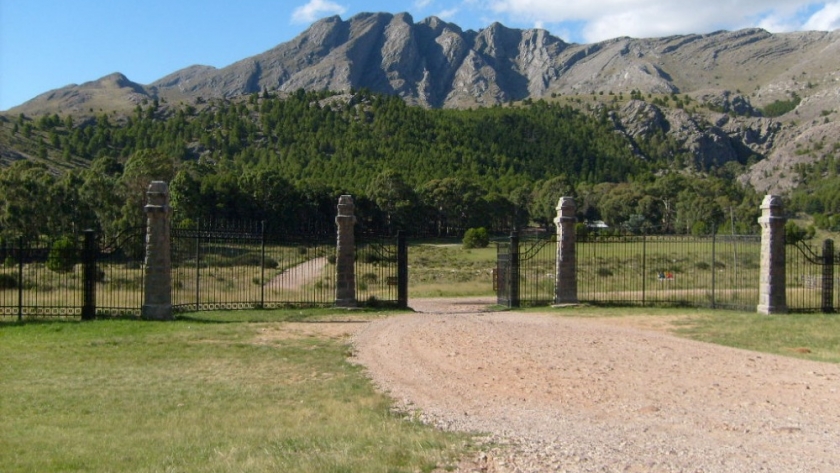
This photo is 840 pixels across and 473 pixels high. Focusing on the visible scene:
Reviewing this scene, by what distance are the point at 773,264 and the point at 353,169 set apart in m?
83.4

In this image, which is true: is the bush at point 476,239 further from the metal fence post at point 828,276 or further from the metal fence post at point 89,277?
the metal fence post at point 89,277

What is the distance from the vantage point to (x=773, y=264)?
2050 centimetres

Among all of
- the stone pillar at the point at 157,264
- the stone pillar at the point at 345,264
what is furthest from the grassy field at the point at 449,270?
the stone pillar at the point at 157,264

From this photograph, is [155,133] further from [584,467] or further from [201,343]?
[584,467]

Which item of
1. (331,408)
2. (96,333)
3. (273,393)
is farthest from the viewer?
(96,333)

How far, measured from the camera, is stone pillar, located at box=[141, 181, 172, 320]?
18.4m

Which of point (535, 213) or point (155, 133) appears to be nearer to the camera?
point (535, 213)

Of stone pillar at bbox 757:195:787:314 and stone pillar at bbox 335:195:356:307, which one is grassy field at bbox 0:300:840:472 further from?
stone pillar at bbox 335:195:356:307

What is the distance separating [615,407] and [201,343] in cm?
867

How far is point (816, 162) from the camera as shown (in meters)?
157

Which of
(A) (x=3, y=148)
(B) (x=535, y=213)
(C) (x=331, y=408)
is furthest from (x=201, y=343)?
(A) (x=3, y=148)

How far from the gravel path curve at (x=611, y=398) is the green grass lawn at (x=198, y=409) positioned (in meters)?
0.66

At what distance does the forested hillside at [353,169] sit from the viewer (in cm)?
5425

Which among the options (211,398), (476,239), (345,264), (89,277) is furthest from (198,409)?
(476,239)
